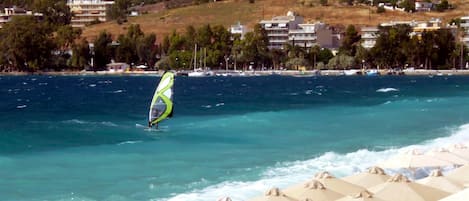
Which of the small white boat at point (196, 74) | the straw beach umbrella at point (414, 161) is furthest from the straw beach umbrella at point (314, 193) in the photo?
the small white boat at point (196, 74)

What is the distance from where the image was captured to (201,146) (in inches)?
1662

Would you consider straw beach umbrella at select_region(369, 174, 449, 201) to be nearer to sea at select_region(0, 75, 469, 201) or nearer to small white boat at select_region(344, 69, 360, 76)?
sea at select_region(0, 75, 469, 201)

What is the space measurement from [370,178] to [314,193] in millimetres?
2727

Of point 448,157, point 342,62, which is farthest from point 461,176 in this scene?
point 342,62

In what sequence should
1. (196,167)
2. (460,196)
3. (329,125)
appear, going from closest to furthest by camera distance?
(460,196) < (196,167) < (329,125)

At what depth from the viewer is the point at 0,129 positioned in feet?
184

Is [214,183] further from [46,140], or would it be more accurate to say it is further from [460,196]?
[46,140]

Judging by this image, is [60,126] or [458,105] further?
[458,105]

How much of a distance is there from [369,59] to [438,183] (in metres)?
176

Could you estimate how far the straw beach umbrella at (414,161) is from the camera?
27.1 m

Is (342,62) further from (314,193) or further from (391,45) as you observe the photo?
(314,193)

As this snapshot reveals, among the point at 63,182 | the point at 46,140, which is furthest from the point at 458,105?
the point at 63,182

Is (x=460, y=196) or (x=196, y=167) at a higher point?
(x=460, y=196)

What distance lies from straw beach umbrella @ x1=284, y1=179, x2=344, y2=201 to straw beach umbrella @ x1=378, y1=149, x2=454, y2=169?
21.9 feet
